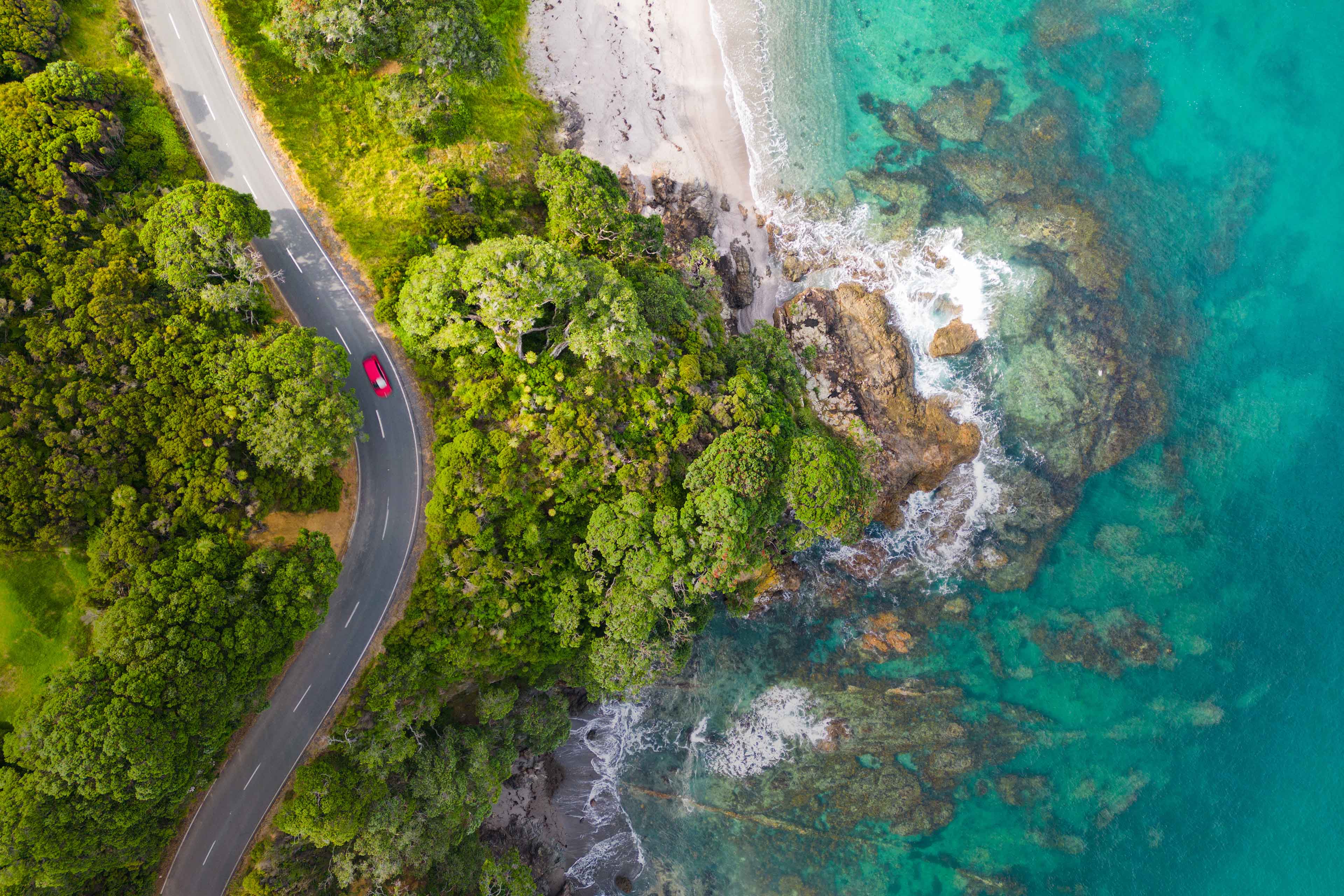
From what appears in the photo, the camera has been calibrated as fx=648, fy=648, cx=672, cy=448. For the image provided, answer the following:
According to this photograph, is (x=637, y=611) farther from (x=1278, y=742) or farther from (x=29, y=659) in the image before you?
(x=1278, y=742)

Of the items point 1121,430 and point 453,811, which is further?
point 1121,430

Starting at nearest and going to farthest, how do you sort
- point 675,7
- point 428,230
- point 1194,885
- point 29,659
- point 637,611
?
point 29,659
point 637,611
point 428,230
point 1194,885
point 675,7

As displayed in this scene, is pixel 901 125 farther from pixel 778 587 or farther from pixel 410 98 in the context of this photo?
pixel 778 587

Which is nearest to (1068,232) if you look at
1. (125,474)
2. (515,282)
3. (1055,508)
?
(1055,508)

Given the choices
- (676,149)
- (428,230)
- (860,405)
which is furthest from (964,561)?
(428,230)

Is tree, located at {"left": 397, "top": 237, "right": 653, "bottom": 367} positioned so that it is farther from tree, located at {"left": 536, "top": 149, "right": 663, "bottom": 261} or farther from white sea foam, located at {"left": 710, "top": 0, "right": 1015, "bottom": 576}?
white sea foam, located at {"left": 710, "top": 0, "right": 1015, "bottom": 576}

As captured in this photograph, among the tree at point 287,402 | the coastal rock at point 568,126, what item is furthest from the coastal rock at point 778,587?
the coastal rock at point 568,126

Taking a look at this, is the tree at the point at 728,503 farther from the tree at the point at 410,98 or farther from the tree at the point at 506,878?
the tree at the point at 410,98
